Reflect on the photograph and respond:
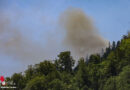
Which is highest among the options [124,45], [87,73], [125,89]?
[124,45]

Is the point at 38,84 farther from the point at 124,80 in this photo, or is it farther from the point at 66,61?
the point at 124,80

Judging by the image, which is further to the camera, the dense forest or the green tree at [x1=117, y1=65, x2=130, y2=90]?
the dense forest

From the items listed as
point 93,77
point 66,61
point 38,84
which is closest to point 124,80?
point 93,77

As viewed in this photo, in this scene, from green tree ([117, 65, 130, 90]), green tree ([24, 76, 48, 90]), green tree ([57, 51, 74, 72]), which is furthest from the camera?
green tree ([57, 51, 74, 72])

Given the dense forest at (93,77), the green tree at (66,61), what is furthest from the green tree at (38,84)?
the green tree at (66,61)

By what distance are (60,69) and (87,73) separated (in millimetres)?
13091

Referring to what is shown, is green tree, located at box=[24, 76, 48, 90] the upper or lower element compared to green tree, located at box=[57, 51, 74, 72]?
lower

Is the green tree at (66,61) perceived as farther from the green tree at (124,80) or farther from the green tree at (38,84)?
the green tree at (124,80)

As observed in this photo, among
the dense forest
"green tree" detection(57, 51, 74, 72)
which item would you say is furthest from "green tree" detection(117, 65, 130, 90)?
"green tree" detection(57, 51, 74, 72)

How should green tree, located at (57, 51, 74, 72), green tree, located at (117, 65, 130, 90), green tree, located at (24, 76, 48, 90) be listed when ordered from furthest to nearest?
green tree, located at (57, 51, 74, 72)
green tree, located at (24, 76, 48, 90)
green tree, located at (117, 65, 130, 90)

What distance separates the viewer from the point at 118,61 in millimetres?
62219

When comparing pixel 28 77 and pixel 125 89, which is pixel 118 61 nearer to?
pixel 125 89

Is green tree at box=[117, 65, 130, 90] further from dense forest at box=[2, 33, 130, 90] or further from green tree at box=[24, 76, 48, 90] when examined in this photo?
green tree at box=[24, 76, 48, 90]

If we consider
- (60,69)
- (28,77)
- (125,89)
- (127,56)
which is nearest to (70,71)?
(60,69)
